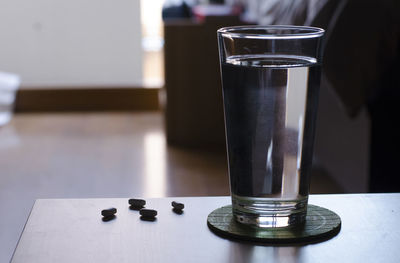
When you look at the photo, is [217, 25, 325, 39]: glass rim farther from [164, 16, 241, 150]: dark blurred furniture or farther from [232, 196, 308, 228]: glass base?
[164, 16, 241, 150]: dark blurred furniture

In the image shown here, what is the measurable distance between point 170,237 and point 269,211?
0.25 ft

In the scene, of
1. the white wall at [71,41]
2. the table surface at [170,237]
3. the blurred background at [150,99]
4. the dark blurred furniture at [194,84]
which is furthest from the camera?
the white wall at [71,41]

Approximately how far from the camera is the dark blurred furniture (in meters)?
2.32

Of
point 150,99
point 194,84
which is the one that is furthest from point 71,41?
point 194,84

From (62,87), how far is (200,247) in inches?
108

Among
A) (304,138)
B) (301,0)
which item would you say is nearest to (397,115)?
(301,0)

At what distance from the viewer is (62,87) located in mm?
3074

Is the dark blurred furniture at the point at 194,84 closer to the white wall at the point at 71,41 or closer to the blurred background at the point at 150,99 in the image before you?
the blurred background at the point at 150,99

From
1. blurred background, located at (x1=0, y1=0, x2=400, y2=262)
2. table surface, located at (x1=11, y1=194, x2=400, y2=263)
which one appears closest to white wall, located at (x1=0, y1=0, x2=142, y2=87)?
blurred background, located at (x1=0, y1=0, x2=400, y2=262)

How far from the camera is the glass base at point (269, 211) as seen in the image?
451 millimetres

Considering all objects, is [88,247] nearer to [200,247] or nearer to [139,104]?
[200,247]

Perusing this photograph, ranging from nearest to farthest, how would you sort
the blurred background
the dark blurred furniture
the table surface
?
the table surface < the blurred background < the dark blurred furniture

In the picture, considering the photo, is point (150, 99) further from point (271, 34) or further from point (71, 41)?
point (271, 34)

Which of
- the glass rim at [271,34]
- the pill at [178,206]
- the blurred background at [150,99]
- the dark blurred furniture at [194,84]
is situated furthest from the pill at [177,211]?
the dark blurred furniture at [194,84]
